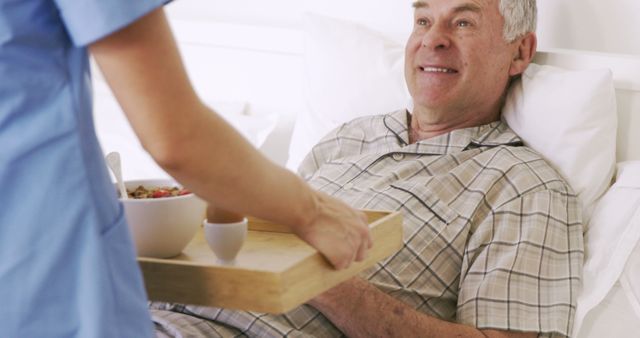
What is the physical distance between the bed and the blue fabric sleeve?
44.4 inches

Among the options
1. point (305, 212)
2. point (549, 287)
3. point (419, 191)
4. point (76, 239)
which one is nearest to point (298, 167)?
point (419, 191)

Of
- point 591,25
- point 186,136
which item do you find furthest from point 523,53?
point 186,136

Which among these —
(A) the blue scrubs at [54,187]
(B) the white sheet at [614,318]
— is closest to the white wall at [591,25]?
(B) the white sheet at [614,318]

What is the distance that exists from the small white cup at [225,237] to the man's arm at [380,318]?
0.43 metres

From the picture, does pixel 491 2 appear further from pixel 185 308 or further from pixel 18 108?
pixel 18 108

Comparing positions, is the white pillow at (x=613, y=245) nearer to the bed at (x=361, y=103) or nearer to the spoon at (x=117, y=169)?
the bed at (x=361, y=103)

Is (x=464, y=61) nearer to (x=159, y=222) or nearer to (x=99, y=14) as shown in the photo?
(x=159, y=222)

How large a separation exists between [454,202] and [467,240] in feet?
0.28

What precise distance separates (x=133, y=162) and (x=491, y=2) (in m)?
1.09

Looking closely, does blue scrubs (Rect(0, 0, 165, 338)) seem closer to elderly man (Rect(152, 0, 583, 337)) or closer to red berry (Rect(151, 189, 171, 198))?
red berry (Rect(151, 189, 171, 198))

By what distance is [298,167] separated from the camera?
7.55 feet

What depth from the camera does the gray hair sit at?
2.11 meters

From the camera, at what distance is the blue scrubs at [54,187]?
96cm

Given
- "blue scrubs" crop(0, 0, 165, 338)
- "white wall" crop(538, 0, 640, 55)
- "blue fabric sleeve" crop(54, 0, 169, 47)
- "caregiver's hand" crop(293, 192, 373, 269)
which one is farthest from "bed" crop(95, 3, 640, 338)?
"blue fabric sleeve" crop(54, 0, 169, 47)
